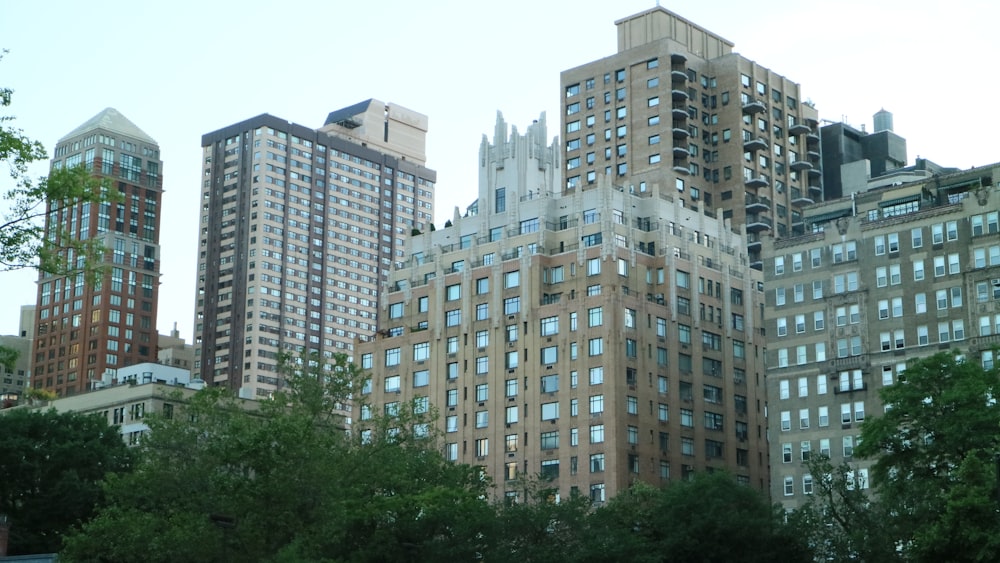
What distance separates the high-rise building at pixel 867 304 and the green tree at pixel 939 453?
133 ft

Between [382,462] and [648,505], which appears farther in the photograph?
[648,505]

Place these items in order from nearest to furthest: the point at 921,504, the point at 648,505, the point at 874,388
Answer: the point at 921,504
the point at 648,505
the point at 874,388

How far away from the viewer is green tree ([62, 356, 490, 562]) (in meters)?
83.5

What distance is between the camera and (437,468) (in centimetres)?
10788

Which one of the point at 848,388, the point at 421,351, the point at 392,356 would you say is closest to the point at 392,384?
the point at 392,356

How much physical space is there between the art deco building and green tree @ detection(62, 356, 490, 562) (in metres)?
52.4

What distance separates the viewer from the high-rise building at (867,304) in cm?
13500

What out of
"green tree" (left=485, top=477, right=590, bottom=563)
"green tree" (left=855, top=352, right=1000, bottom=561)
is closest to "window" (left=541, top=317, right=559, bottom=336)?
"green tree" (left=485, top=477, right=590, bottom=563)

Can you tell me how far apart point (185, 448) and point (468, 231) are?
86211mm

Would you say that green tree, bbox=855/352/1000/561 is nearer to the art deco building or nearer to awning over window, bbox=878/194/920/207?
awning over window, bbox=878/194/920/207

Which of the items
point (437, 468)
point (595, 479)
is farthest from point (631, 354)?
point (437, 468)

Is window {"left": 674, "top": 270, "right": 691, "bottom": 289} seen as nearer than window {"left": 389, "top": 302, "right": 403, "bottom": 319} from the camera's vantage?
Yes

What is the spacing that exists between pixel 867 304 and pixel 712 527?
4275cm

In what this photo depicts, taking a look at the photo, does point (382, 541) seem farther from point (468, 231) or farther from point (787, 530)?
point (468, 231)
